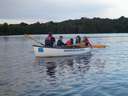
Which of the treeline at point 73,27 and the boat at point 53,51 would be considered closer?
the boat at point 53,51

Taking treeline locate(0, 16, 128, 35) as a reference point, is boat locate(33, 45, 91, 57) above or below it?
below

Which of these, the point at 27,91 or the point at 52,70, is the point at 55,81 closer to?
the point at 27,91

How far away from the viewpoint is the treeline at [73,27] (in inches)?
5433

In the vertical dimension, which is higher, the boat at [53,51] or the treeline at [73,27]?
the treeline at [73,27]

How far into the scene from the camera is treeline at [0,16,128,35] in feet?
453

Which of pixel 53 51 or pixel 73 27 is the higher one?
pixel 73 27

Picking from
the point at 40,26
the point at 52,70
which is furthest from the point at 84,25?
the point at 52,70

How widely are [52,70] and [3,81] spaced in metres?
5.19

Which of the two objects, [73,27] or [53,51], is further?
[73,27]

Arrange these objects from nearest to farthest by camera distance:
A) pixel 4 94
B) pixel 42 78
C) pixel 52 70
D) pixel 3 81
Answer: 1. pixel 4 94
2. pixel 3 81
3. pixel 42 78
4. pixel 52 70

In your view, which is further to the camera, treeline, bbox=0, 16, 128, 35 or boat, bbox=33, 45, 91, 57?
treeline, bbox=0, 16, 128, 35

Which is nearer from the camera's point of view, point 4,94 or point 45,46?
point 4,94

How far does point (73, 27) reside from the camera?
5315 inches

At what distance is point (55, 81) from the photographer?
16844 millimetres
